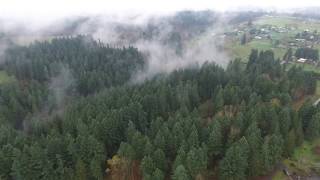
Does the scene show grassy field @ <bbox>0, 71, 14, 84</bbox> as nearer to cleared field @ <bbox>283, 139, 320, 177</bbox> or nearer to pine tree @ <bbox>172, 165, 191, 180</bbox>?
pine tree @ <bbox>172, 165, 191, 180</bbox>

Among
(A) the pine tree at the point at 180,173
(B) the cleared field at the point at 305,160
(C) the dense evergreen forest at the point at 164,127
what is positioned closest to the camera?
(A) the pine tree at the point at 180,173

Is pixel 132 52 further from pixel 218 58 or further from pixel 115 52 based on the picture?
pixel 218 58

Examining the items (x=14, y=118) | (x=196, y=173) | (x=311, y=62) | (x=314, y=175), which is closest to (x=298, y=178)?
(x=314, y=175)

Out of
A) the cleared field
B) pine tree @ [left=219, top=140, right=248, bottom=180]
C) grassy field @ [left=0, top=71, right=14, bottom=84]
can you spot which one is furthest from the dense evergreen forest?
grassy field @ [left=0, top=71, right=14, bottom=84]

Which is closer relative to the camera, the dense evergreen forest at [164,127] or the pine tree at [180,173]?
the pine tree at [180,173]

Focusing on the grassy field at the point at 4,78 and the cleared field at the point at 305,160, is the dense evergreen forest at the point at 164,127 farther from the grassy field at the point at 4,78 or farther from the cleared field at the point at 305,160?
the grassy field at the point at 4,78

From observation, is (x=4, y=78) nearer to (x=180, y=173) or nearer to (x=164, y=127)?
(x=164, y=127)

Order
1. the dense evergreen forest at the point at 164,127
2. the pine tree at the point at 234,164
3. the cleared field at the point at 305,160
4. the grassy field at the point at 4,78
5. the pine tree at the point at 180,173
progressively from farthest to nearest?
the grassy field at the point at 4,78 < the cleared field at the point at 305,160 < the dense evergreen forest at the point at 164,127 < the pine tree at the point at 234,164 < the pine tree at the point at 180,173

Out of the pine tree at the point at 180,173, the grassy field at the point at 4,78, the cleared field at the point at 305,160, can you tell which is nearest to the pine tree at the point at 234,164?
the pine tree at the point at 180,173
